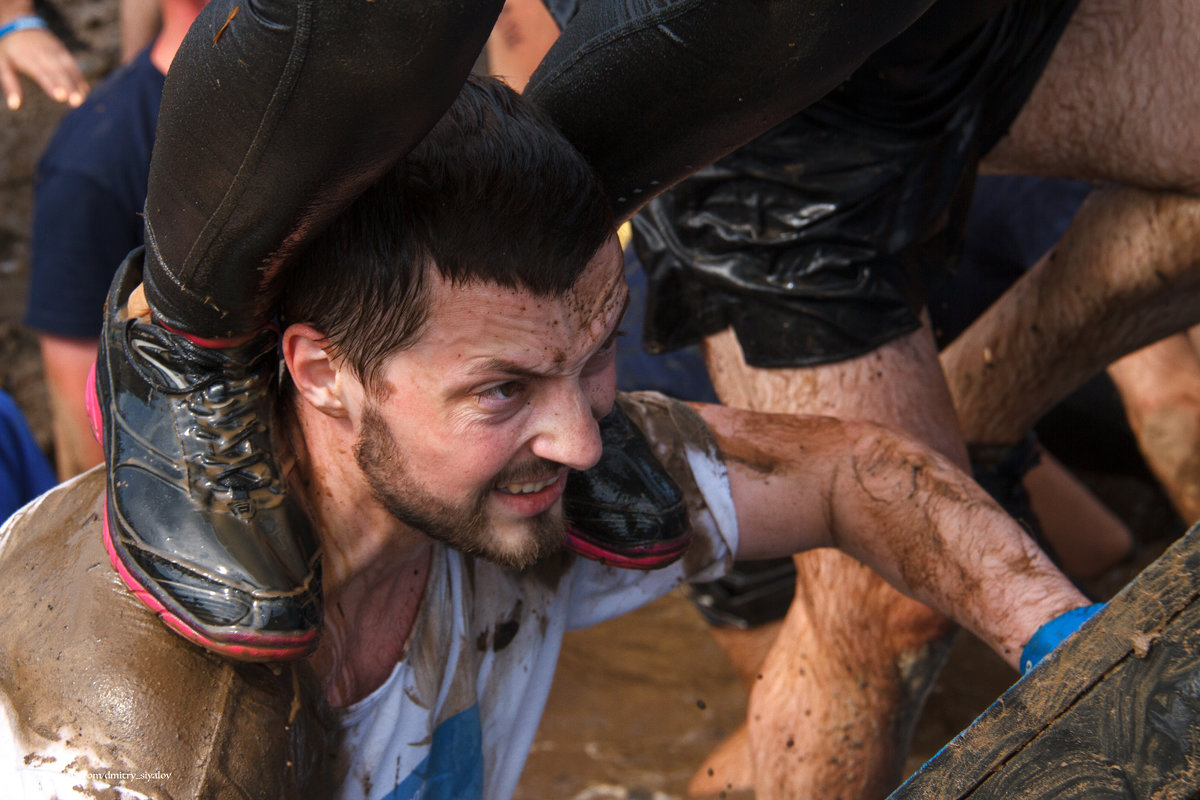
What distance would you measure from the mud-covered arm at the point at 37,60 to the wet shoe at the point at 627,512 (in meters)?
2.27

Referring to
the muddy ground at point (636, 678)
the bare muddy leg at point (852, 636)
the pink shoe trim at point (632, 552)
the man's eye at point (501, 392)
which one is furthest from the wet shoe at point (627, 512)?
the muddy ground at point (636, 678)

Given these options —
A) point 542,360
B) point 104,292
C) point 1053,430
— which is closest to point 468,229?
point 542,360

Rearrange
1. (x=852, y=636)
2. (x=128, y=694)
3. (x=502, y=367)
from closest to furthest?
1. (x=128, y=694)
2. (x=502, y=367)
3. (x=852, y=636)

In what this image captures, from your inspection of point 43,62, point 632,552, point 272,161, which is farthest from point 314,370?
point 43,62

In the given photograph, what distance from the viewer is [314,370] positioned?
1269mm

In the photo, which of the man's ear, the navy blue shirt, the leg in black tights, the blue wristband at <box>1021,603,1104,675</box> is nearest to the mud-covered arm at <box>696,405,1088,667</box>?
A: the blue wristband at <box>1021,603,1104,675</box>

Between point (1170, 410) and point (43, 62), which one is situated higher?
point (43, 62)

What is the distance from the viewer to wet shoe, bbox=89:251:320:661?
3.71 feet

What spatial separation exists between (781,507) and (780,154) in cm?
59

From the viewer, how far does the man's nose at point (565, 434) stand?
50.3 inches

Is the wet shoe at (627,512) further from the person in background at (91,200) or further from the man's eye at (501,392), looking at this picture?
the person in background at (91,200)

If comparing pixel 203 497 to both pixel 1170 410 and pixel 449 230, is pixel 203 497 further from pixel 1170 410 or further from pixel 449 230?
pixel 1170 410

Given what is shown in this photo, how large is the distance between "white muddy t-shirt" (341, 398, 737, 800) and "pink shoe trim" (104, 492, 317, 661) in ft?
0.80

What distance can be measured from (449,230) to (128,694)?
55 cm
